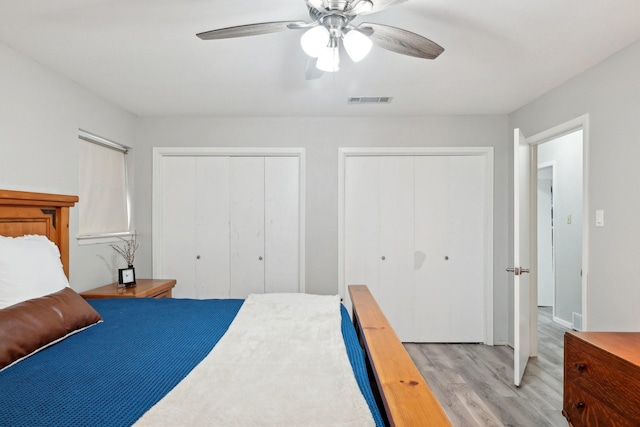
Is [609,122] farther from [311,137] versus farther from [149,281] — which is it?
[149,281]

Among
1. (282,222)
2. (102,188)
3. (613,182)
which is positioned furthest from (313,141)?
(613,182)

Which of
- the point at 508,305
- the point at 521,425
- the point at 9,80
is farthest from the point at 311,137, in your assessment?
the point at 521,425

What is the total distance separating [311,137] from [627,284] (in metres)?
2.79

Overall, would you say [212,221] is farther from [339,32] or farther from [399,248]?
[339,32]

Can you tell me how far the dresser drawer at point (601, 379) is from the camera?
158 centimetres

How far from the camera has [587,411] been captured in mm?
1862

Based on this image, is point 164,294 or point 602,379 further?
point 164,294

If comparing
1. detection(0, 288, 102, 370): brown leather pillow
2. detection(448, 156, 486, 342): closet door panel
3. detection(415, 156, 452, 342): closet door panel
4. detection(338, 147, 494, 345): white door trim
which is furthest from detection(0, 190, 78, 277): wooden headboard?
detection(448, 156, 486, 342): closet door panel

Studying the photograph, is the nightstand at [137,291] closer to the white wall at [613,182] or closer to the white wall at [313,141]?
the white wall at [313,141]

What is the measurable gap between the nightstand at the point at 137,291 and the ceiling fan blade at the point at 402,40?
2521 millimetres

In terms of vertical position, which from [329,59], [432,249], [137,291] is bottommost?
[137,291]

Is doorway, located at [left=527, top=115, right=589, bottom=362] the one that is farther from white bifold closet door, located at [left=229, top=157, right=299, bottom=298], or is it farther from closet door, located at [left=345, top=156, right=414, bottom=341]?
white bifold closet door, located at [left=229, top=157, right=299, bottom=298]

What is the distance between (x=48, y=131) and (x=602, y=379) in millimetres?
3610

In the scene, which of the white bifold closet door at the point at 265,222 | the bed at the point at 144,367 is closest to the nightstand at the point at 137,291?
the bed at the point at 144,367
